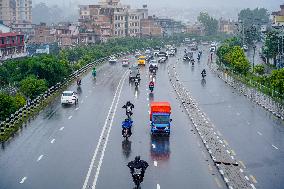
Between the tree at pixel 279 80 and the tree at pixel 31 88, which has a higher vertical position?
the tree at pixel 279 80

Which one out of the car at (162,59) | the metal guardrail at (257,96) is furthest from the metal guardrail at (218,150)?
the car at (162,59)

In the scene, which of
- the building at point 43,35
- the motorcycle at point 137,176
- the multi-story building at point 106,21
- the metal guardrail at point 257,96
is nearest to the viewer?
the motorcycle at point 137,176

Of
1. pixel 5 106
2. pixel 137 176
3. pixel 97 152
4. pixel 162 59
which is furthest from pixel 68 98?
pixel 162 59

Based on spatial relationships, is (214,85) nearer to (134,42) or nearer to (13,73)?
(13,73)

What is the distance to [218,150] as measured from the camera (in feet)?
121

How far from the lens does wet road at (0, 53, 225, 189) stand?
30.0 m

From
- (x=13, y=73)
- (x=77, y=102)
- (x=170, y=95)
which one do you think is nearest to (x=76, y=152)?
(x=77, y=102)

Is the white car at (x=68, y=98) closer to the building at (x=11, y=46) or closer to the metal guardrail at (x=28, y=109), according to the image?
the metal guardrail at (x=28, y=109)

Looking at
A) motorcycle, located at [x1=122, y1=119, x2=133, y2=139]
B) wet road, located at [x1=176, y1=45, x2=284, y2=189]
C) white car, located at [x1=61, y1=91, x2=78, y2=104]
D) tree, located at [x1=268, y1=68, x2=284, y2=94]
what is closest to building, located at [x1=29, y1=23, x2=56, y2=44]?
wet road, located at [x1=176, y1=45, x2=284, y2=189]

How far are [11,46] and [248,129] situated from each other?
295 feet

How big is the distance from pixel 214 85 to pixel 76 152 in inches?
1685

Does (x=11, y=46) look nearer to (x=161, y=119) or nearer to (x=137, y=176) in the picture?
(x=161, y=119)

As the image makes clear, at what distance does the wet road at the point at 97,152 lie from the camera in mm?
29984

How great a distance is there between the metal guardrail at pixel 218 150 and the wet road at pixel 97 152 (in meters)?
0.54
